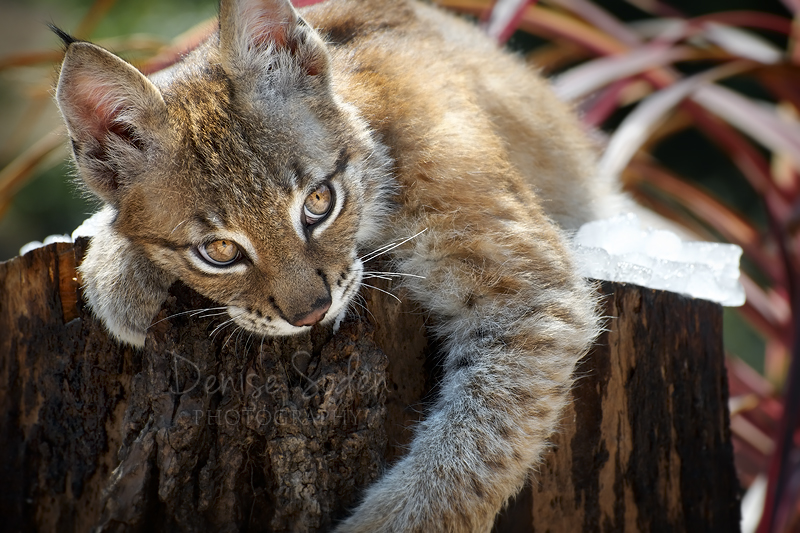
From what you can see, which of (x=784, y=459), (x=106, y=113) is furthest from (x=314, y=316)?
(x=784, y=459)

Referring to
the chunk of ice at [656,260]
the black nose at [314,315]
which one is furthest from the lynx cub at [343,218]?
the chunk of ice at [656,260]

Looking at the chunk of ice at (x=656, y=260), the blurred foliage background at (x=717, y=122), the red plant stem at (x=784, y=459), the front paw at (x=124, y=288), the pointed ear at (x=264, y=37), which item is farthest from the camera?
the blurred foliage background at (x=717, y=122)

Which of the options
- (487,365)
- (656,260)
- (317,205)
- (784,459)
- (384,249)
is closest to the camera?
(317,205)

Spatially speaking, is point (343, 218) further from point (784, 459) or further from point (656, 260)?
point (784, 459)

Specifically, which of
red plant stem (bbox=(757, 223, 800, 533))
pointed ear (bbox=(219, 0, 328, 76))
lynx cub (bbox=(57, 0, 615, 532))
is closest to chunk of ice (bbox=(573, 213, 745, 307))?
lynx cub (bbox=(57, 0, 615, 532))

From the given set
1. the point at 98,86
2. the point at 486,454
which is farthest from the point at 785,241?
the point at 98,86

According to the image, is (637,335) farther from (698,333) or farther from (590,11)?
(590,11)

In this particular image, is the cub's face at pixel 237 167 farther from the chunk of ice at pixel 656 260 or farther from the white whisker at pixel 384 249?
the chunk of ice at pixel 656 260
